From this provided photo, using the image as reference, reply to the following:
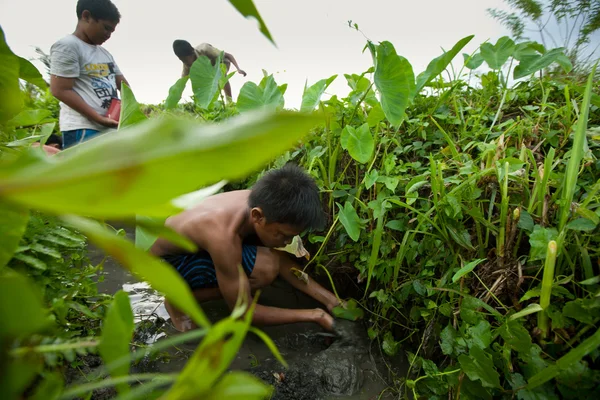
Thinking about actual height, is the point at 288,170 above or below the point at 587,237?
above

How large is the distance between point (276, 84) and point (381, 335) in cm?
128

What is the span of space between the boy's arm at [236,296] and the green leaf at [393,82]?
89cm

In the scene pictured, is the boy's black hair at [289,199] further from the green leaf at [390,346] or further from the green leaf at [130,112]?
the green leaf at [130,112]

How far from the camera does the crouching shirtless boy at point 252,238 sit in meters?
1.56

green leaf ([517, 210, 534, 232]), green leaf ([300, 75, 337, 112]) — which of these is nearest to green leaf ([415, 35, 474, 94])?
green leaf ([300, 75, 337, 112])

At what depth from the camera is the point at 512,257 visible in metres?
1.17

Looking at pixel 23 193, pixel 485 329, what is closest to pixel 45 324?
pixel 23 193

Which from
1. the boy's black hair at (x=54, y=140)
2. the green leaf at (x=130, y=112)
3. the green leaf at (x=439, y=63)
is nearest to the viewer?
the green leaf at (x=130, y=112)

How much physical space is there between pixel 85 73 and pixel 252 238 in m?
1.30

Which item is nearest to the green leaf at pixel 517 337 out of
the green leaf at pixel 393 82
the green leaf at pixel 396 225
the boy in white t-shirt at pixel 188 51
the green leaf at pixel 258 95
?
the green leaf at pixel 396 225

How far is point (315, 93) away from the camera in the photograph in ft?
6.27

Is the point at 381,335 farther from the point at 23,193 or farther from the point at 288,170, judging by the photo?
the point at 23,193

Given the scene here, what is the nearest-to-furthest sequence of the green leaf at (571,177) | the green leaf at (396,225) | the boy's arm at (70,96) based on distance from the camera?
the green leaf at (571,177)
the green leaf at (396,225)
the boy's arm at (70,96)

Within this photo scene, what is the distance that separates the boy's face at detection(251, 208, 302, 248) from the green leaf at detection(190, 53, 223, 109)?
82 centimetres
